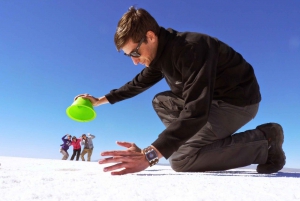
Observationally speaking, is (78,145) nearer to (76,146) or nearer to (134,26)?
(76,146)

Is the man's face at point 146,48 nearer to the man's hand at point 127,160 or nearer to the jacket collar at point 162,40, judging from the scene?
the jacket collar at point 162,40

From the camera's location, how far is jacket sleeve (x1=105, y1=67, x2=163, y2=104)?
292 cm

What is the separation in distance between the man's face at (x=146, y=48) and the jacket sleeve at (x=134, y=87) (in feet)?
2.42

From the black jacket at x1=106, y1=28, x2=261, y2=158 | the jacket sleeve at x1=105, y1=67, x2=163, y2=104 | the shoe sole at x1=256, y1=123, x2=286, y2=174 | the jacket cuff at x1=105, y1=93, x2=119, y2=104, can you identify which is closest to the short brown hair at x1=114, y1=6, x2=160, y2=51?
the black jacket at x1=106, y1=28, x2=261, y2=158

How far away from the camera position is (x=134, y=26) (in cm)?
197

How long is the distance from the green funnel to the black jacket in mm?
983

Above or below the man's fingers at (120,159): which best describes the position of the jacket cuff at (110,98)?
above

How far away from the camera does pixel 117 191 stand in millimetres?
1003

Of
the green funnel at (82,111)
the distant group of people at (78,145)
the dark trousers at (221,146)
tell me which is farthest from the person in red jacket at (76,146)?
the dark trousers at (221,146)

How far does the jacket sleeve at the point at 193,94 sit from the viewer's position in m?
1.64

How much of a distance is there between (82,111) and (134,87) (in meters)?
0.65

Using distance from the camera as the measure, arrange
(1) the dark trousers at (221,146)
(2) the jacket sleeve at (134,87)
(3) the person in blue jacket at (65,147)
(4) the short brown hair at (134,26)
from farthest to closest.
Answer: (3) the person in blue jacket at (65,147) → (2) the jacket sleeve at (134,87) → (1) the dark trousers at (221,146) → (4) the short brown hair at (134,26)

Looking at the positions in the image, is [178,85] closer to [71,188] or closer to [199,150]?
[199,150]

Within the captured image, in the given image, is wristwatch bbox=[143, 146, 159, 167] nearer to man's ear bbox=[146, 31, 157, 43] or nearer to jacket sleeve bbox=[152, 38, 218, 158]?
jacket sleeve bbox=[152, 38, 218, 158]
